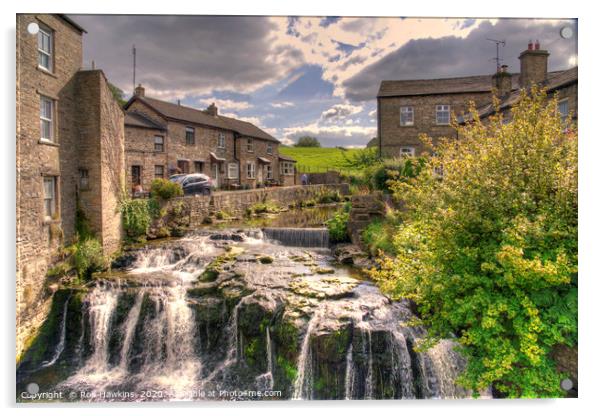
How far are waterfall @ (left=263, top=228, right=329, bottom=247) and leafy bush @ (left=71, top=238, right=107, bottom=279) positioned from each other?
4588mm

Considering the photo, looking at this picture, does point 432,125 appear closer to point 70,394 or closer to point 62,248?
point 62,248

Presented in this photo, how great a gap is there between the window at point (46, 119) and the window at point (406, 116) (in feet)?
40.9

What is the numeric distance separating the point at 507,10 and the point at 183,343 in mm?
6814

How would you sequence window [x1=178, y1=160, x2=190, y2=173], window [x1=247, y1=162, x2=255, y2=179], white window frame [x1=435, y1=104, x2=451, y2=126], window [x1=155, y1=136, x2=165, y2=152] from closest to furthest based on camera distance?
white window frame [x1=435, y1=104, x2=451, y2=126], window [x1=155, y1=136, x2=165, y2=152], window [x1=178, y1=160, x2=190, y2=173], window [x1=247, y1=162, x2=255, y2=179]

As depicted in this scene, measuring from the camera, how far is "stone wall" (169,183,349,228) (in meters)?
12.5

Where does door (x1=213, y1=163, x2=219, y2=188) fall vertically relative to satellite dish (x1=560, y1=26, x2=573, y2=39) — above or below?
below

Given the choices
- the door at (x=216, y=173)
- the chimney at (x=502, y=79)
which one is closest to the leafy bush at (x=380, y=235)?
the chimney at (x=502, y=79)

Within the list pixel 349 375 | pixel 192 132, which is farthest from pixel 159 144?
pixel 349 375

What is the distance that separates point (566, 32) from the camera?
15.7ft

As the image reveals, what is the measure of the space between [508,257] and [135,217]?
8727 millimetres

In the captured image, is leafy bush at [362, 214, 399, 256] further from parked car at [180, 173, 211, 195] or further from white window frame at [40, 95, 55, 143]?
parked car at [180, 173, 211, 195]

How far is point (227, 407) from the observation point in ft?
14.8

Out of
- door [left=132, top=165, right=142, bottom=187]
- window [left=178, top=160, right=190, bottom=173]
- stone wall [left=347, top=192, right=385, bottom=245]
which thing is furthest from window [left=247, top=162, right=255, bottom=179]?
stone wall [left=347, top=192, right=385, bottom=245]

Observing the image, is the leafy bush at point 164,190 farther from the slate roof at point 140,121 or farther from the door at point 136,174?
the slate roof at point 140,121
